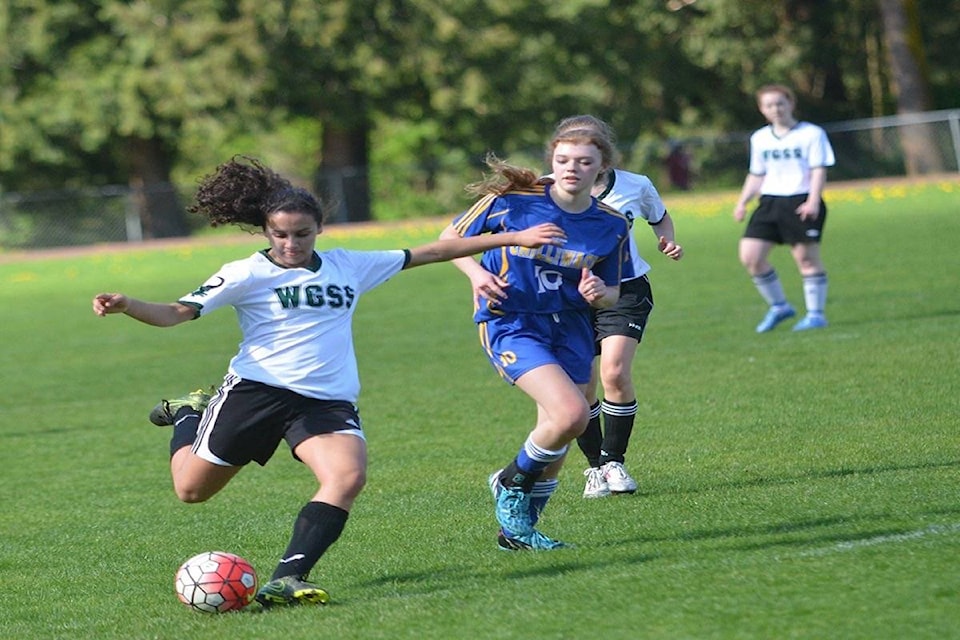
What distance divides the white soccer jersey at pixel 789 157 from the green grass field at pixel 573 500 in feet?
4.25

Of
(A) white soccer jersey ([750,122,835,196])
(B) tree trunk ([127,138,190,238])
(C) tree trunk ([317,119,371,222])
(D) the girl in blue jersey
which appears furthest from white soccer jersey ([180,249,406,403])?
(B) tree trunk ([127,138,190,238])

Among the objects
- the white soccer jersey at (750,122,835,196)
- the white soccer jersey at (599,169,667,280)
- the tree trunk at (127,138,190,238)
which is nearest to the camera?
the white soccer jersey at (599,169,667,280)

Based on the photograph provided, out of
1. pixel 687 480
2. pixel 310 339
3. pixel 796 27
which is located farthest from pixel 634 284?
pixel 796 27

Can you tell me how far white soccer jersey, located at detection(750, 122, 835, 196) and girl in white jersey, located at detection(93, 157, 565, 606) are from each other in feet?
25.1

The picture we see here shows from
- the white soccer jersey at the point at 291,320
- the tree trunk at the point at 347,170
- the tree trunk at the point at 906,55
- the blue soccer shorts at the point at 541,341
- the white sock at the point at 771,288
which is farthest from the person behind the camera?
the tree trunk at the point at 347,170

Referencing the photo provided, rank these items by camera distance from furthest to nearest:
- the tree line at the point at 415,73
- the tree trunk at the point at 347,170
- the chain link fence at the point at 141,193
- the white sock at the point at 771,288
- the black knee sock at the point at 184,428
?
the tree trunk at the point at 347,170
the tree line at the point at 415,73
the chain link fence at the point at 141,193
the white sock at the point at 771,288
the black knee sock at the point at 184,428

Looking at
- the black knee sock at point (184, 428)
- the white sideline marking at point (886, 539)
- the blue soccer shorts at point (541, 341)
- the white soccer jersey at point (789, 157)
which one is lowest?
the white sideline marking at point (886, 539)

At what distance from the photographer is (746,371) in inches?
430

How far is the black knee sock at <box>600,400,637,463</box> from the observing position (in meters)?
7.41

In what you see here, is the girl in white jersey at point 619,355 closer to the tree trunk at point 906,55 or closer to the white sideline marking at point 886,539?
the white sideline marking at point 886,539

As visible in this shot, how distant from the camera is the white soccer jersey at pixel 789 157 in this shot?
42.4 feet

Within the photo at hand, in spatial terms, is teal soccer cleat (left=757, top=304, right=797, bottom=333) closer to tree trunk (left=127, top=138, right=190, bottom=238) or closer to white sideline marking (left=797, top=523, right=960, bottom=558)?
white sideline marking (left=797, top=523, right=960, bottom=558)

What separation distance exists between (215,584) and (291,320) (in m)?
1.02

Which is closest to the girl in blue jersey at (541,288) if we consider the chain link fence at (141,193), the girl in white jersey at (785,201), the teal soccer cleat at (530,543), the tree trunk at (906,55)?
the teal soccer cleat at (530,543)
